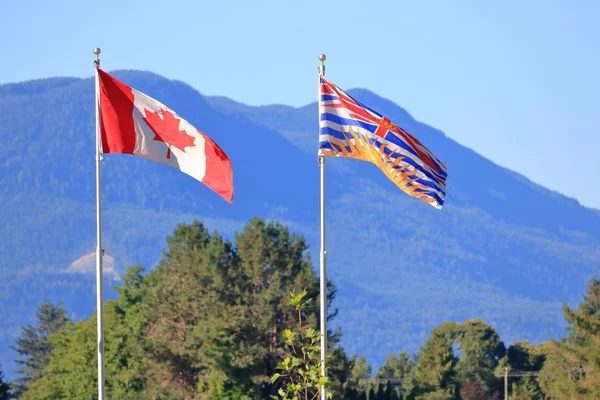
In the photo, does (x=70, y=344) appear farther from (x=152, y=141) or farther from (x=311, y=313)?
(x=152, y=141)

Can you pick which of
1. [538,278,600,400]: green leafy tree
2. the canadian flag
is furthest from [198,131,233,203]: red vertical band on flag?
[538,278,600,400]: green leafy tree

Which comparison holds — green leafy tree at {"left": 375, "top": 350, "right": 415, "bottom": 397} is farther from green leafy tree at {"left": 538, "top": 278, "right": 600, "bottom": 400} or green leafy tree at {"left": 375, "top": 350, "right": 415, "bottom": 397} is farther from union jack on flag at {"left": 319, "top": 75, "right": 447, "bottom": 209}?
union jack on flag at {"left": 319, "top": 75, "right": 447, "bottom": 209}

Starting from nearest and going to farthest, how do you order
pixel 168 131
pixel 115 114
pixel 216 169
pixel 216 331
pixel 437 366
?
pixel 216 169
pixel 168 131
pixel 115 114
pixel 216 331
pixel 437 366

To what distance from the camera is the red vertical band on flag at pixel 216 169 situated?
2383cm

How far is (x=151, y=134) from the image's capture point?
24.3 meters

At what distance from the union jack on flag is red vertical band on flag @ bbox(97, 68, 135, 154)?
370 cm

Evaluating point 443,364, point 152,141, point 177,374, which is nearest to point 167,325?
point 177,374

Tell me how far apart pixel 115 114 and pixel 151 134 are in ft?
2.25

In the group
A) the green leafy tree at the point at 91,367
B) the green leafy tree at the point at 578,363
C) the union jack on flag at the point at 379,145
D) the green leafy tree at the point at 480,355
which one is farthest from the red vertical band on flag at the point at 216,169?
the green leafy tree at the point at 480,355

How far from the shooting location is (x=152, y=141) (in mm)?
24297

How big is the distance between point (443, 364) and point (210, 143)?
4050 inches

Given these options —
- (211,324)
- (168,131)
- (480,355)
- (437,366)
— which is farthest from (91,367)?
(168,131)

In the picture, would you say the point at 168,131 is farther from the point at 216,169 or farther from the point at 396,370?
the point at 396,370

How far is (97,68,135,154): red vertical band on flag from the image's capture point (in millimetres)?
24266
